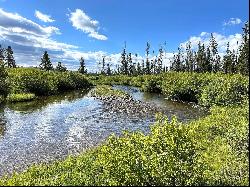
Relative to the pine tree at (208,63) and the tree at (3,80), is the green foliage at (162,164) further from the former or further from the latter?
the pine tree at (208,63)

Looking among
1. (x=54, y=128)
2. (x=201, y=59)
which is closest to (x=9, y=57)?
(x=201, y=59)

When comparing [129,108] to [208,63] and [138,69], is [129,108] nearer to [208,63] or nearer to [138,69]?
[208,63]

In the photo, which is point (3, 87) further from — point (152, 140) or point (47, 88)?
point (152, 140)

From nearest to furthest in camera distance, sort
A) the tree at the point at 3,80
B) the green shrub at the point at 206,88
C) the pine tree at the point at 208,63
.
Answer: the green shrub at the point at 206,88 → the tree at the point at 3,80 → the pine tree at the point at 208,63

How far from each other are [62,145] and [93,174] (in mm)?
14773

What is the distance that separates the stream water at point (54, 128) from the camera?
83.5 ft

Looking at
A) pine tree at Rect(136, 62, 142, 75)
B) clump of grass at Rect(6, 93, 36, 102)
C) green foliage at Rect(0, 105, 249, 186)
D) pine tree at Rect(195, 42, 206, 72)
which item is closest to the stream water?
clump of grass at Rect(6, 93, 36, 102)

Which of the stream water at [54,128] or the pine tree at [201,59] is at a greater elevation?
the pine tree at [201,59]

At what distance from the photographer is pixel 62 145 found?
28.2 metres

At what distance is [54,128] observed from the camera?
35.0m

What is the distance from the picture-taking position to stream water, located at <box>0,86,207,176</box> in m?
25.5

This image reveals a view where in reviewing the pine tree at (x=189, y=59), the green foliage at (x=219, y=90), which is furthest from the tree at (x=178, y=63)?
the green foliage at (x=219, y=90)

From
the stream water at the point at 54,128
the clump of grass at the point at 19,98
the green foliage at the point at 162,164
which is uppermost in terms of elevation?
the green foliage at the point at 162,164

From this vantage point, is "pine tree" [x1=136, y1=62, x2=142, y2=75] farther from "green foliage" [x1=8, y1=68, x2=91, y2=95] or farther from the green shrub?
"green foliage" [x1=8, y1=68, x2=91, y2=95]
